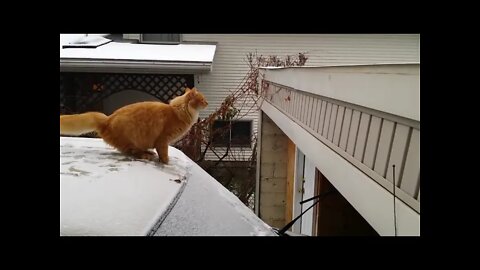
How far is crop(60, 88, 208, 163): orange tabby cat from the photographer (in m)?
1.21

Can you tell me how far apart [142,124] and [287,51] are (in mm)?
1001

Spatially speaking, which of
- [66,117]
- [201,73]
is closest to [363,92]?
[66,117]

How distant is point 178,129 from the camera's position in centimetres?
135

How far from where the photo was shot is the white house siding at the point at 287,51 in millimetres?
1129

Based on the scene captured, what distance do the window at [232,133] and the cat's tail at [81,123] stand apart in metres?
1.16

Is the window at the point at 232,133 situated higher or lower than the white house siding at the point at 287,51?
lower

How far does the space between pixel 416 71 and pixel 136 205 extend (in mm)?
641

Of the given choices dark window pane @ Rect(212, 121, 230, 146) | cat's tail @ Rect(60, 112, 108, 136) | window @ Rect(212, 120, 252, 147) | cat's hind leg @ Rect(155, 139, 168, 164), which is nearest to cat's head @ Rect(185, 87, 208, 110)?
cat's hind leg @ Rect(155, 139, 168, 164)

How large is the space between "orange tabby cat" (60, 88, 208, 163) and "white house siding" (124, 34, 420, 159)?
27 centimetres

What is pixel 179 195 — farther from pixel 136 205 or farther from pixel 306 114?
pixel 306 114

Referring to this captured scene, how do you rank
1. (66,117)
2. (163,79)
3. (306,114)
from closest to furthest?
1. (66,117)
2. (306,114)
3. (163,79)

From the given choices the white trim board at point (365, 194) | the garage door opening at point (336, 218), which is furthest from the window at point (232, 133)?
the white trim board at point (365, 194)

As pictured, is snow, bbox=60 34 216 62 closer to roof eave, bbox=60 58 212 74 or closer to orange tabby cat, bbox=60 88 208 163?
roof eave, bbox=60 58 212 74

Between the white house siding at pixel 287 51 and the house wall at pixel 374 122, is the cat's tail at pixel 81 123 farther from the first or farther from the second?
the house wall at pixel 374 122
